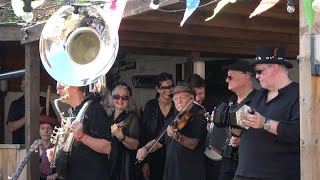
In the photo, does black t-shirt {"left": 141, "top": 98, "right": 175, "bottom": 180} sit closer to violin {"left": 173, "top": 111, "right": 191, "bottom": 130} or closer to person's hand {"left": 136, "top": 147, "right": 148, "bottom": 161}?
person's hand {"left": 136, "top": 147, "right": 148, "bottom": 161}

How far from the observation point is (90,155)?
5086 mm

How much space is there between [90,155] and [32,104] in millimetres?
2148

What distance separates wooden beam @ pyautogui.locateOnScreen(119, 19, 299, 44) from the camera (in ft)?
20.7

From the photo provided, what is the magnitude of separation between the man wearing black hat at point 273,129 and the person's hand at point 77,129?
1.32 metres

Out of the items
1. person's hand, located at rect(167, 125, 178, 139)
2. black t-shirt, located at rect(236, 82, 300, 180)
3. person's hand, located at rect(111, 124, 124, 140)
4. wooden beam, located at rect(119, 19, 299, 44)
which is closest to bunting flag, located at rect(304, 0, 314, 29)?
black t-shirt, located at rect(236, 82, 300, 180)

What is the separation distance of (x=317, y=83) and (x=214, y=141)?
1810 mm

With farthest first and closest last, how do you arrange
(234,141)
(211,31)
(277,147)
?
(211,31)
(234,141)
(277,147)

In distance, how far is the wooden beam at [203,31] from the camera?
630 centimetres

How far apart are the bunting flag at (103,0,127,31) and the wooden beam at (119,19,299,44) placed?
0.46 meters

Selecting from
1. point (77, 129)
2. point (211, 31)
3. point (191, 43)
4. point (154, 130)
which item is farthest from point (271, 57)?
point (191, 43)

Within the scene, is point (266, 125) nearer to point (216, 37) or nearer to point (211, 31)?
point (211, 31)

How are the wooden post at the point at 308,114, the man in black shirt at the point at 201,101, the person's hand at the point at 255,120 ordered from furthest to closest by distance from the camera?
Answer: the man in black shirt at the point at 201,101 → the person's hand at the point at 255,120 → the wooden post at the point at 308,114

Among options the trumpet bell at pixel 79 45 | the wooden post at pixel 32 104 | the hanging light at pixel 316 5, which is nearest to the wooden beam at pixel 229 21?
the trumpet bell at pixel 79 45

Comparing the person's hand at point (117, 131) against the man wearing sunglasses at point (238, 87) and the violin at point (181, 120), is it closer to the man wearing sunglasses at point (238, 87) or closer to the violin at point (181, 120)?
the violin at point (181, 120)
